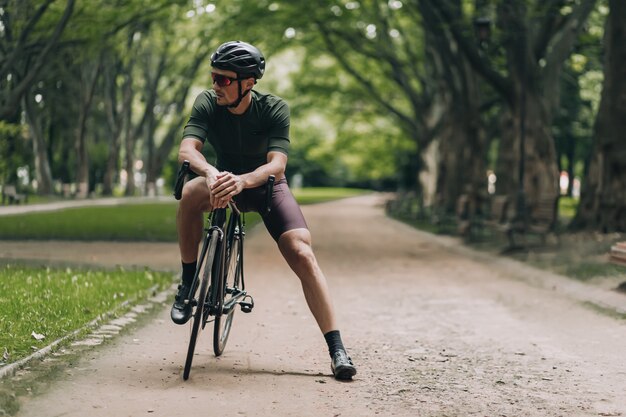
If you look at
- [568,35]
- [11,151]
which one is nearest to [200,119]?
[568,35]

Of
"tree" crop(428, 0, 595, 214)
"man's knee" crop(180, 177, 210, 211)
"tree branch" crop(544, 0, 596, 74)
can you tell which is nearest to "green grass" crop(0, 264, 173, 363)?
"man's knee" crop(180, 177, 210, 211)

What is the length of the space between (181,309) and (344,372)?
102 centimetres

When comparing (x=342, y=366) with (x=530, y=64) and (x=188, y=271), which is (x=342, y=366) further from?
(x=530, y=64)

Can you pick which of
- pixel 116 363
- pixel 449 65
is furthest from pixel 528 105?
pixel 116 363

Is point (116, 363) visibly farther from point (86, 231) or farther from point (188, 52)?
point (188, 52)

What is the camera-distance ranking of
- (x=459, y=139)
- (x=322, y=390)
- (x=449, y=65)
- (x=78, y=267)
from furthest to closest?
(x=459, y=139) → (x=449, y=65) → (x=78, y=267) → (x=322, y=390)

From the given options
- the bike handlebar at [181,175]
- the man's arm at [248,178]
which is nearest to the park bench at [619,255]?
the man's arm at [248,178]

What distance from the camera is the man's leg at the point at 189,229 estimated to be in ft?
19.2

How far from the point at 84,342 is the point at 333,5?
82.2 feet

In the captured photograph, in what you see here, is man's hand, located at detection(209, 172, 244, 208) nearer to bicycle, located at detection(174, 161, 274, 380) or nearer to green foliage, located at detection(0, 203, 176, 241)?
bicycle, located at detection(174, 161, 274, 380)

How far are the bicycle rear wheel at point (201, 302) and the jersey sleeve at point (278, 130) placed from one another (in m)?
0.61

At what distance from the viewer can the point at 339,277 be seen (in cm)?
1277

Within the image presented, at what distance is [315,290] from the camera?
6008mm

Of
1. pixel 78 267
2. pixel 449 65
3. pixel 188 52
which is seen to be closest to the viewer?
pixel 78 267
